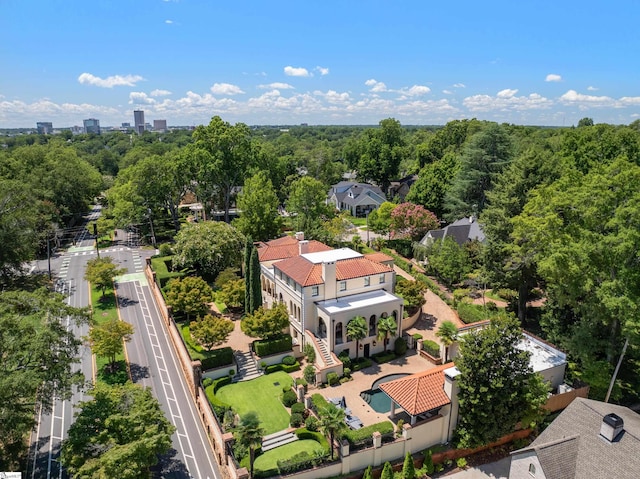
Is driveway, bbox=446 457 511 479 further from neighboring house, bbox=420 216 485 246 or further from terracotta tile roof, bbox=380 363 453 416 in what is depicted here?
neighboring house, bbox=420 216 485 246

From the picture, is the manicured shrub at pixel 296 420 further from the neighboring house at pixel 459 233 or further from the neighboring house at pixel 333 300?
the neighboring house at pixel 459 233

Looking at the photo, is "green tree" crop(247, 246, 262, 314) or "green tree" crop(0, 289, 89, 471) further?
"green tree" crop(247, 246, 262, 314)

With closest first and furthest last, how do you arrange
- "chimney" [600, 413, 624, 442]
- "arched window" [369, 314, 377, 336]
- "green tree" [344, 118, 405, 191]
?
"chimney" [600, 413, 624, 442], "arched window" [369, 314, 377, 336], "green tree" [344, 118, 405, 191]

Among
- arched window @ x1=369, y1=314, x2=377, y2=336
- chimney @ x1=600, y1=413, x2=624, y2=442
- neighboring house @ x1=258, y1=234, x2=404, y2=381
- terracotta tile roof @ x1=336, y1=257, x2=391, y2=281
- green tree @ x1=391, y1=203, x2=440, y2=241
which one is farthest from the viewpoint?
green tree @ x1=391, y1=203, x2=440, y2=241

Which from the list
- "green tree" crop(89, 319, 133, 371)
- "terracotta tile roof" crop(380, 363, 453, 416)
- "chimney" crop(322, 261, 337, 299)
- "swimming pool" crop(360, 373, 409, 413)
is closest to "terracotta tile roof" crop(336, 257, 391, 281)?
"chimney" crop(322, 261, 337, 299)

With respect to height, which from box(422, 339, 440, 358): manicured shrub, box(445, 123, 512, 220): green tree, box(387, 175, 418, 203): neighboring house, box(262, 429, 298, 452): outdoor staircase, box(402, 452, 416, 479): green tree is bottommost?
box(262, 429, 298, 452): outdoor staircase

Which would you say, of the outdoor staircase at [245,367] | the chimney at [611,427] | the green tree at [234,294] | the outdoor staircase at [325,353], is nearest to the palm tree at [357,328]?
the outdoor staircase at [325,353]

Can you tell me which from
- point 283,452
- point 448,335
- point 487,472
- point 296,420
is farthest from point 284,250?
point 487,472

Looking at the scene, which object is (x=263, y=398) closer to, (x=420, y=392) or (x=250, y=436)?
(x=250, y=436)
